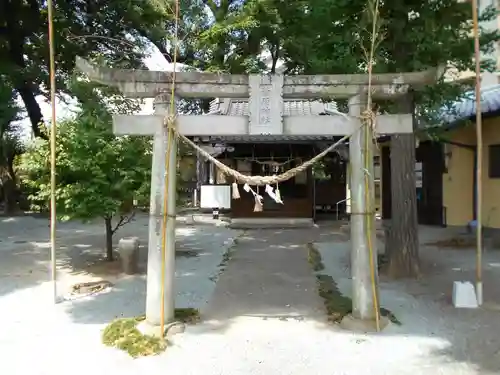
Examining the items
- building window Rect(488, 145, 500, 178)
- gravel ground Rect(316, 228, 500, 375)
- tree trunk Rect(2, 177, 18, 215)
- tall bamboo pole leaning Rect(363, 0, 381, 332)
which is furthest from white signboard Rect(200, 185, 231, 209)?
tree trunk Rect(2, 177, 18, 215)

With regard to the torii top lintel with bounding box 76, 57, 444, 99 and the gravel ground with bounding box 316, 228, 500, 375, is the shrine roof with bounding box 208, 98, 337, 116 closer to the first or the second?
the gravel ground with bounding box 316, 228, 500, 375

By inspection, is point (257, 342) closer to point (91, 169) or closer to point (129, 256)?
point (129, 256)

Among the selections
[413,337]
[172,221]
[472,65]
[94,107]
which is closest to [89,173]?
[94,107]

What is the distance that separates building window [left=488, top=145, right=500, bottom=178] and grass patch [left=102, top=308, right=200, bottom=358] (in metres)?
11.0

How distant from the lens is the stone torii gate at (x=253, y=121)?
5.88 meters

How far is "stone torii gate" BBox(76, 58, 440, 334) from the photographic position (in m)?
5.88

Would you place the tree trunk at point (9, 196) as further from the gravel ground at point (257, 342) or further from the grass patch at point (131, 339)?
the grass patch at point (131, 339)

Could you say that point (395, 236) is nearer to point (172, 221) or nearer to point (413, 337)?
point (413, 337)

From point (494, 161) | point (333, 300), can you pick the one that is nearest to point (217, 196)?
point (333, 300)

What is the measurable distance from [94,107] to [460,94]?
7.40 m

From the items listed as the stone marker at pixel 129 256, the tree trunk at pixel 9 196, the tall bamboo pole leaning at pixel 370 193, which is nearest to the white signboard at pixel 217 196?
the stone marker at pixel 129 256

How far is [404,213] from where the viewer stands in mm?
8828

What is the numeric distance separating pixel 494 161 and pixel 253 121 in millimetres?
10667

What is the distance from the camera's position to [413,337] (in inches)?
225
